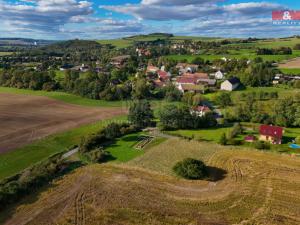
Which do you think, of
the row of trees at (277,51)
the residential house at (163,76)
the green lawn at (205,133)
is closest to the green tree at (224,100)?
the green lawn at (205,133)

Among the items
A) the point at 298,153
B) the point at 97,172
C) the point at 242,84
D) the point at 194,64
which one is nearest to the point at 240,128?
the point at 298,153

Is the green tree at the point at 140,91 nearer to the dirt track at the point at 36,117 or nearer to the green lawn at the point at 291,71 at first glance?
the dirt track at the point at 36,117

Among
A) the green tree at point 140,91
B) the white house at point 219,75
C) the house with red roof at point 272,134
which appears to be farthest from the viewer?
the white house at point 219,75

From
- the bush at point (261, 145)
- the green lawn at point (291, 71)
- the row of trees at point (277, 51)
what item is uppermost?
the row of trees at point (277, 51)

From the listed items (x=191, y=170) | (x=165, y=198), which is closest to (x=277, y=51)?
(x=191, y=170)

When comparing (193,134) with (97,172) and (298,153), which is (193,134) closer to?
(298,153)

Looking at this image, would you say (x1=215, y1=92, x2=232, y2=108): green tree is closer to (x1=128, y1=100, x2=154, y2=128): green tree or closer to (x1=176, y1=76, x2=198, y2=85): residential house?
(x1=128, y1=100, x2=154, y2=128): green tree
